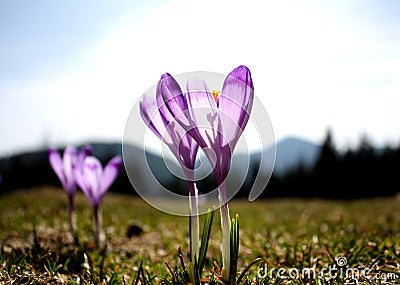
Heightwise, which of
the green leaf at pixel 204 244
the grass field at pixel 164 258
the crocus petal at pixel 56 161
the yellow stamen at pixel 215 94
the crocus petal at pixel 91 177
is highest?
the yellow stamen at pixel 215 94

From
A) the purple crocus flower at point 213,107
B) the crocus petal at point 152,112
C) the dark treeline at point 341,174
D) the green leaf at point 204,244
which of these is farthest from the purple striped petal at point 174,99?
the dark treeline at point 341,174

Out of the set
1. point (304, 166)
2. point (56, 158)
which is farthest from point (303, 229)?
point (304, 166)

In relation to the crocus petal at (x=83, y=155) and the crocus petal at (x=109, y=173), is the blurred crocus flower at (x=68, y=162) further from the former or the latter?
the crocus petal at (x=109, y=173)

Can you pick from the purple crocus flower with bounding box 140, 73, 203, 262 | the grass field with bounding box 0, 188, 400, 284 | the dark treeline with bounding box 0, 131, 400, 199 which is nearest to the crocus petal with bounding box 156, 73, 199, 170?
the purple crocus flower with bounding box 140, 73, 203, 262

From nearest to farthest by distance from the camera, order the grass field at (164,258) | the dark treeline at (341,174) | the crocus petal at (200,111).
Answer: the crocus petal at (200,111) < the grass field at (164,258) < the dark treeline at (341,174)

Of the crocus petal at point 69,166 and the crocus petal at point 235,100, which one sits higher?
the crocus petal at point 235,100

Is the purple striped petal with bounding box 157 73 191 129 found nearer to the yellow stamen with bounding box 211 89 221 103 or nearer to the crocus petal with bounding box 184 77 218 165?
the crocus petal with bounding box 184 77 218 165

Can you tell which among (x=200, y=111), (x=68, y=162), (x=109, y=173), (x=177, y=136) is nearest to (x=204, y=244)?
(x=177, y=136)
